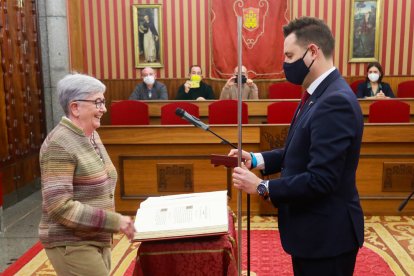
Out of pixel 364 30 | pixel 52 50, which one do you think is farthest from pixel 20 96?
pixel 364 30

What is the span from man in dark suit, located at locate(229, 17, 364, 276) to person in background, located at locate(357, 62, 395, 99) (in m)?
5.77

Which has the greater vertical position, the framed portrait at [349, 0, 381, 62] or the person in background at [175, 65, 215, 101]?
the framed portrait at [349, 0, 381, 62]

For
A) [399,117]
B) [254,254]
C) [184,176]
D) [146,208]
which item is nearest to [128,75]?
[184,176]

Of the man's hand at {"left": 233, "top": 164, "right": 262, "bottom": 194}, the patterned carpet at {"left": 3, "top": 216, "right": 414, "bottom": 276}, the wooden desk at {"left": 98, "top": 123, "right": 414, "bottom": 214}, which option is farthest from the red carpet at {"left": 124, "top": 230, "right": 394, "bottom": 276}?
the man's hand at {"left": 233, "top": 164, "right": 262, "bottom": 194}

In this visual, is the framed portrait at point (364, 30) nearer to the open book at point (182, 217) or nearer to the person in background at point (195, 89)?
the person in background at point (195, 89)

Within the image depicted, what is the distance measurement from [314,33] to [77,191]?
44.1 inches

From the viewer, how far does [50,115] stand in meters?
7.02

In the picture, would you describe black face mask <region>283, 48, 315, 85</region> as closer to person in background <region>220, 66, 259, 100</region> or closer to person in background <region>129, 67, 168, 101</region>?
person in background <region>220, 66, 259, 100</region>

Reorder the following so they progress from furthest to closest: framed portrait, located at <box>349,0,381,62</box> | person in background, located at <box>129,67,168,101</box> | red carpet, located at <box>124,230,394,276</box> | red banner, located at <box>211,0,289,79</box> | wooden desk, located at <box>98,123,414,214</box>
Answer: framed portrait, located at <box>349,0,381,62</box>
red banner, located at <box>211,0,289,79</box>
person in background, located at <box>129,67,168,101</box>
wooden desk, located at <box>98,123,414,214</box>
red carpet, located at <box>124,230,394,276</box>

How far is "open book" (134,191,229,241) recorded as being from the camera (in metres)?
1.80

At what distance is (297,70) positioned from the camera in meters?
1.80

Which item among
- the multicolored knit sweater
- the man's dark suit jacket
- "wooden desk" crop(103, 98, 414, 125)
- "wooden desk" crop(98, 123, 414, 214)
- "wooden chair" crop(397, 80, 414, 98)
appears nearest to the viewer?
the man's dark suit jacket

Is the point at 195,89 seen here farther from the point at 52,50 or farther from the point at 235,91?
the point at 52,50

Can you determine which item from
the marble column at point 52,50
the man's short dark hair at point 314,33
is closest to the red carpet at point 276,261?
Answer: the man's short dark hair at point 314,33
